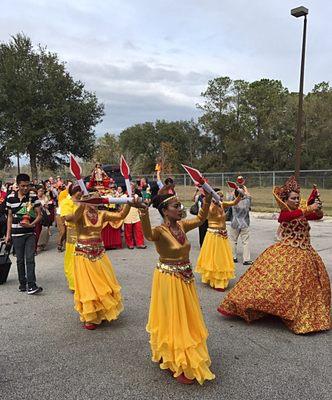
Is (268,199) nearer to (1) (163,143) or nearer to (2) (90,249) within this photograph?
(2) (90,249)

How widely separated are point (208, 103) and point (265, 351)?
2101 inches

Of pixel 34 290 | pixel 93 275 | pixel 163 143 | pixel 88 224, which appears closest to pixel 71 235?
pixel 34 290

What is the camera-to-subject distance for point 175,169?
190 feet

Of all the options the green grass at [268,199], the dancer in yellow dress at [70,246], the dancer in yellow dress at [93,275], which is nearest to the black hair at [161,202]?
the dancer in yellow dress at [93,275]

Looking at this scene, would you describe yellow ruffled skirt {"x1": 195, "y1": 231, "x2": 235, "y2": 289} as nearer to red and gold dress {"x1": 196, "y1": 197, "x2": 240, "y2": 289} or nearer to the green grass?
red and gold dress {"x1": 196, "y1": 197, "x2": 240, "y2": 289}

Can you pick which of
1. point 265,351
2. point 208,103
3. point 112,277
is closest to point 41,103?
point 112,277

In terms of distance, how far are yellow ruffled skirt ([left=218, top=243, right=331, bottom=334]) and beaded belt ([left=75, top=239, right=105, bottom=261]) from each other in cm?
177

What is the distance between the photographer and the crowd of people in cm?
373

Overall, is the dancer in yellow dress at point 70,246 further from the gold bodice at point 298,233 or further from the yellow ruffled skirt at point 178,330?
the gold bodice at point 298,233

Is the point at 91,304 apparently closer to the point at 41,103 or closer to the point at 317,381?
the point at 317,381

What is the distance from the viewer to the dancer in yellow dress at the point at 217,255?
6762 millimetres

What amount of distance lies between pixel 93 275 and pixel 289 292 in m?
2.32

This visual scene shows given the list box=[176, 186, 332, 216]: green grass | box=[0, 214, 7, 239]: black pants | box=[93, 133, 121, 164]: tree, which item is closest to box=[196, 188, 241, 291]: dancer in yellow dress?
box=[0, 214, 7, 239]: black pants

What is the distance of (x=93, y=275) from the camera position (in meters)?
5.20
